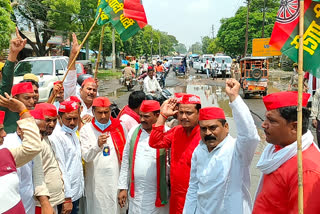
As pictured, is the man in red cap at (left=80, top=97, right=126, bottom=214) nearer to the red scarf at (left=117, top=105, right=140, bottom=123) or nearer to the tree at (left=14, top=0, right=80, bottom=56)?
the red scarf at (left=117, top=105, right=140, bottom=123)

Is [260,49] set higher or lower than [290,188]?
higher

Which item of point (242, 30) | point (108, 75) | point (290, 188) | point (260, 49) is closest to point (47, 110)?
point (290, 188)

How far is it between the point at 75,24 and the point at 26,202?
25850 mm

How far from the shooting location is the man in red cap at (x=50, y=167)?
3.16m

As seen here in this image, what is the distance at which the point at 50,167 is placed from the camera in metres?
3.20

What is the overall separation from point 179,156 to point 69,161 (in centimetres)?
123

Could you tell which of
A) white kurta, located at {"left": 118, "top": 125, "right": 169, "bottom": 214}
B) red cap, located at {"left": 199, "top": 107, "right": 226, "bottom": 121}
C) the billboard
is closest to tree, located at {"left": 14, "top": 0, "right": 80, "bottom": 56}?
the billboard

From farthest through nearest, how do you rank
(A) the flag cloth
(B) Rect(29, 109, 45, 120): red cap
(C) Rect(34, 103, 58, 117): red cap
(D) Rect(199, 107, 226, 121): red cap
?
(C) Rect(34, 103, 58, 117): red cap < (B) Rect(29, 109, 45, 120): red cap < (D) Rect(199, 107, 226, 121): red cap < (A) the flag cloth

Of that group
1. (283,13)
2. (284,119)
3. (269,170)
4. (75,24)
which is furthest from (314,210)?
(75,24)

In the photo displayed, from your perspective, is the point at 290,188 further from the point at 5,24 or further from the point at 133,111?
the point at 5,24

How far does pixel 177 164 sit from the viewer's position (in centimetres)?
321

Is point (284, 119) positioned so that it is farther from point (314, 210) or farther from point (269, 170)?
point (314, 210)

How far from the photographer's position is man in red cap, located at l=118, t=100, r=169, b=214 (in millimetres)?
3535

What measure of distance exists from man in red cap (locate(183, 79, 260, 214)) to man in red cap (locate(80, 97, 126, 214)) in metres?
1.31
